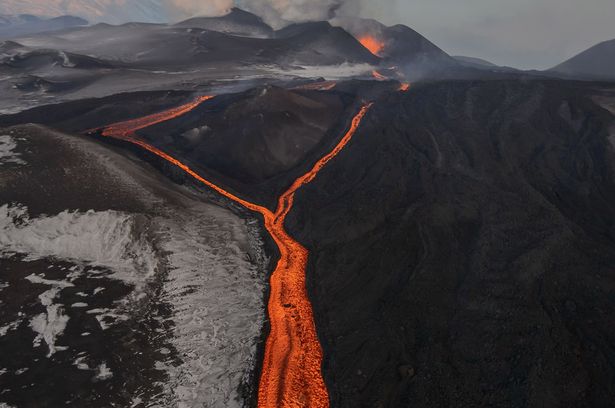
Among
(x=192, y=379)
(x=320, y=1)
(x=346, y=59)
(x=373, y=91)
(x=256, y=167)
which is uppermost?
(x=320, y=1)

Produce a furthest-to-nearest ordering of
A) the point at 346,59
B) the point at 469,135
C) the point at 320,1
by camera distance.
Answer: the point at 320,1, the point at 346,59, the point at 469,135

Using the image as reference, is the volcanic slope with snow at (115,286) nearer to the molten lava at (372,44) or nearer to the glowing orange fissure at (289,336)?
the glowing orange fissure at (289,336)

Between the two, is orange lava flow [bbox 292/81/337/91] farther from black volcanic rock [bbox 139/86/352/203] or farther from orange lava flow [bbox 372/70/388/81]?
orange lava flow [bbox 372/70/388/81]

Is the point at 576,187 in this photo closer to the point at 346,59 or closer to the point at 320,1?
the point at 346,59

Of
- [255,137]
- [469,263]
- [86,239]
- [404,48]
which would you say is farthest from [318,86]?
[404,48]

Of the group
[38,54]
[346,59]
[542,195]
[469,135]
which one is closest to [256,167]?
[469,135]

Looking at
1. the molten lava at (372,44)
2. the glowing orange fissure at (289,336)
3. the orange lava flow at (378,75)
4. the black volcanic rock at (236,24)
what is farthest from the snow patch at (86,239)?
the black volcanic rock at (236,24)

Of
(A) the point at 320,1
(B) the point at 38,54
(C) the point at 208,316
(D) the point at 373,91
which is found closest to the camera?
(C) the point at 208,316
